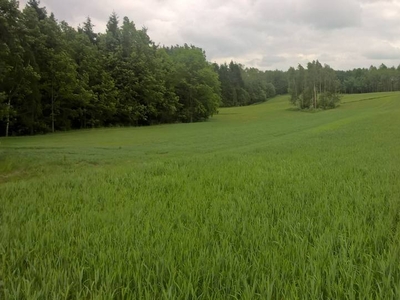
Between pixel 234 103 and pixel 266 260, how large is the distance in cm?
10816

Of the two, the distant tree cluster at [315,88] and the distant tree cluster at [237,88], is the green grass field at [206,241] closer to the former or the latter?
the distant tree cluster at [315,88]

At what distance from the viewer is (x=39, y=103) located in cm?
3512

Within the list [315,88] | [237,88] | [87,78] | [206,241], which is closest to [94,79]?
[87,78]

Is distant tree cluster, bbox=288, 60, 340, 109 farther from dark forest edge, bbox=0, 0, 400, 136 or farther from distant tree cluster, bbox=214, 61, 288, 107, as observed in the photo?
distant tree cluster, bbox=214, 61, 288, 107

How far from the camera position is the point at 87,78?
40.4 metres

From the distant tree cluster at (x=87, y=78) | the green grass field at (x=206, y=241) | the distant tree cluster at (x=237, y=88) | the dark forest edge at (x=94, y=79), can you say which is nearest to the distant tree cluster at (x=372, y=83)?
the distant tree cluster at (x=237, y=88)

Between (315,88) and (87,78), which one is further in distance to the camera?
Answer: (315,88)

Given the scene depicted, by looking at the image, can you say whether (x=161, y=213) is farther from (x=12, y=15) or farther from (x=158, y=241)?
(x=12, y=15)

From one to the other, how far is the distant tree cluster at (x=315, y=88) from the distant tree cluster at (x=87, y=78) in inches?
1246

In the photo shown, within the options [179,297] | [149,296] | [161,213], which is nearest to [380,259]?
[179,297]

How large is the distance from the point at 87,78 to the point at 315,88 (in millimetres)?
68410

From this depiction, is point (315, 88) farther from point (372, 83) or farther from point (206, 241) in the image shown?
point (206, 241)

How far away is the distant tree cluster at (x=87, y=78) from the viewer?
98.1ft

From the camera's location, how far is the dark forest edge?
3023cm
